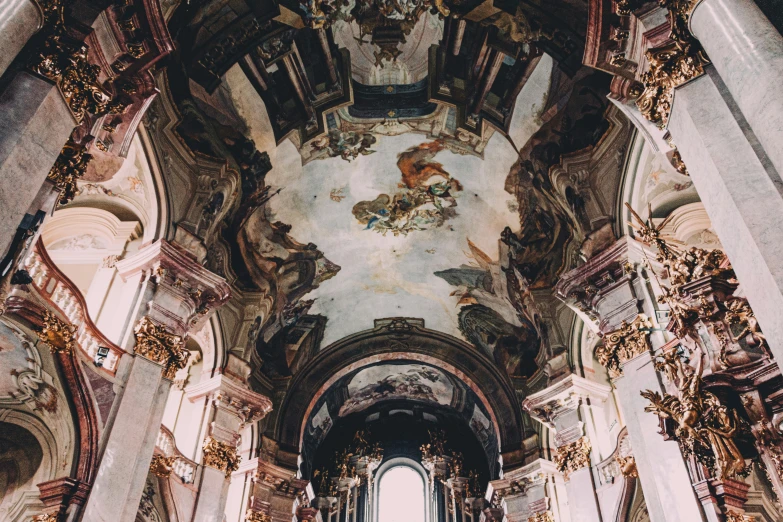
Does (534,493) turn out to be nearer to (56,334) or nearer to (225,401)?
(225,401)

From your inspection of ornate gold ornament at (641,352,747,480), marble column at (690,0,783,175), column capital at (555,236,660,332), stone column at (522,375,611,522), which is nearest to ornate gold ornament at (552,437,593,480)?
stone column at (522,375,611,522)

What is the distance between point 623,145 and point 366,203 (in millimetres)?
6535

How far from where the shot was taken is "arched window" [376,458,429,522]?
910 inches

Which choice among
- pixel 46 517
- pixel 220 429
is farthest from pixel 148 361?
pixel 220 429

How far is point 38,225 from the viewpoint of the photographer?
584 cm

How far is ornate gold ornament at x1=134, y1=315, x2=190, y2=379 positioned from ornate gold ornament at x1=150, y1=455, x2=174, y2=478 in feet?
5.19

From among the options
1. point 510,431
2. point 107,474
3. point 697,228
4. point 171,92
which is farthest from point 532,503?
point 171,92

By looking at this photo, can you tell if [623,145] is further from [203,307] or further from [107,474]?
[107,474]

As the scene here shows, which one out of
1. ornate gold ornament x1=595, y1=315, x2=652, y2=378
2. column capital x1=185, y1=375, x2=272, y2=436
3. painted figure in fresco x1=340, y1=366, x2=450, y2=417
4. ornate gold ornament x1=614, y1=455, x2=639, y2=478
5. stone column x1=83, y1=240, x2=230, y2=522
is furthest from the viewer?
painted figure in fresco x1=340, y1=366, x2=450, y2=417

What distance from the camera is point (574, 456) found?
42.5 feet

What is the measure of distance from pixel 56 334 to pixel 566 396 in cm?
976

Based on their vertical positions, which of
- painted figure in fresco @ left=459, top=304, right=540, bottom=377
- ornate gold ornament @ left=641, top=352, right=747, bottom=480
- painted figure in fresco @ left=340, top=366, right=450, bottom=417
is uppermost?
painted figure in fresco @ left=340, top=366, right=450, bottom=417

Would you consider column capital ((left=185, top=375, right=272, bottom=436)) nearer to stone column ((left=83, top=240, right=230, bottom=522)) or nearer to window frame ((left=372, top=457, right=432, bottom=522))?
stone column ((left=83, top=240, right=230, bottom=522))

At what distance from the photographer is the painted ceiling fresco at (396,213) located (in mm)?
14469
